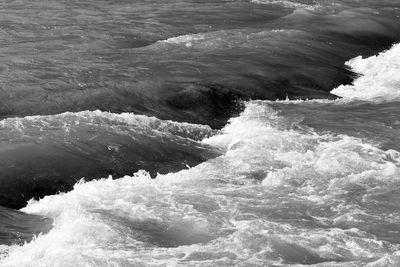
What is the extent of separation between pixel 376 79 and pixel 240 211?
926 centimetres

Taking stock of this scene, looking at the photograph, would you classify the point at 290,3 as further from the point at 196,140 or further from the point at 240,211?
the point at 240,211

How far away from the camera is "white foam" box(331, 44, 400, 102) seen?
18891mm

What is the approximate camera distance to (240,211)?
39.8ft

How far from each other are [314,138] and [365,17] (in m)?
10.2

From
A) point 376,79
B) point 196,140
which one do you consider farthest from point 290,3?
point 196,140

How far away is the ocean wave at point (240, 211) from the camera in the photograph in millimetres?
10688

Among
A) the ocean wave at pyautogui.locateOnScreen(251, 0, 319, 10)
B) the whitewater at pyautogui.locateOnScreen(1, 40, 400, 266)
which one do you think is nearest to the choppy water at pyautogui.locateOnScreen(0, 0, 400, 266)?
the whitewater at pyautogui.locateOnScreen(1, 40, 400, 266)

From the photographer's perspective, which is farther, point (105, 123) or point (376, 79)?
point (376, 79)

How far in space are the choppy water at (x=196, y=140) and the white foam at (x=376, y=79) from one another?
0.07 m

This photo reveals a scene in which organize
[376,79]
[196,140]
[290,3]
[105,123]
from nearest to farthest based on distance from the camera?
[105,123]
[196,140]
[376,79]
[290,3]

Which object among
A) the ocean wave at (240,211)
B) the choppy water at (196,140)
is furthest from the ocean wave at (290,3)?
the ocean wave at (240,211)

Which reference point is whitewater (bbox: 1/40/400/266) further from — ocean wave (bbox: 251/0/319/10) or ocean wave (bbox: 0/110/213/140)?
ocean wave (bbox: 251/0/319/10)

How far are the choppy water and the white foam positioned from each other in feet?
0.23

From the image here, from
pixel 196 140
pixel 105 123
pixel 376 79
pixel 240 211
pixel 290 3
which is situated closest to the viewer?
pixel 240 211
